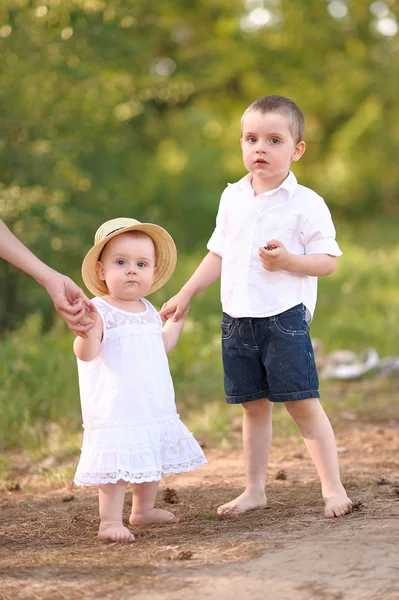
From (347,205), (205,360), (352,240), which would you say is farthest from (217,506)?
(347,205)

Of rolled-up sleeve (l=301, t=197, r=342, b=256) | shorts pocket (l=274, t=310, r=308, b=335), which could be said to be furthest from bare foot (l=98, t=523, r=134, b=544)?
rolled-up sleeve (l=301, t=197, r=342, b=256)

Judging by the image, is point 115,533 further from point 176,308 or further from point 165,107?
point 165,107

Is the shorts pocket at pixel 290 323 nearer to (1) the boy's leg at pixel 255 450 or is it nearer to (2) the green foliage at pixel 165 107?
(1) the boy's leg at pixel 255 450

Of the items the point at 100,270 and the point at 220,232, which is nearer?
the point at 100,270

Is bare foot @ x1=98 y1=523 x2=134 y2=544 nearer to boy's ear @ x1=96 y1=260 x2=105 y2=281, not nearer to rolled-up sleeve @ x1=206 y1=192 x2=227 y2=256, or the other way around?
boy's ear @ x1=96 y1=260 x2=105 y2=281

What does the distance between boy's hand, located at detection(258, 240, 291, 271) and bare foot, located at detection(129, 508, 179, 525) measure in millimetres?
1117

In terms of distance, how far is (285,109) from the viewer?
3.84 metres

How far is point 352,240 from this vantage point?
19.8m

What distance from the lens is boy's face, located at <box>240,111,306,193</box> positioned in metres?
3.83

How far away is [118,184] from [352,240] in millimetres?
9185

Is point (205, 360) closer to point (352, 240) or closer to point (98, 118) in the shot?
point (98, 118)

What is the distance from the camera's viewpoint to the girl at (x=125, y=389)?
12.0ft

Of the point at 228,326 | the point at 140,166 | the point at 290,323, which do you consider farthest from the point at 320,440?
the point at 140,166

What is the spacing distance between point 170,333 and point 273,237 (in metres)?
0.61
